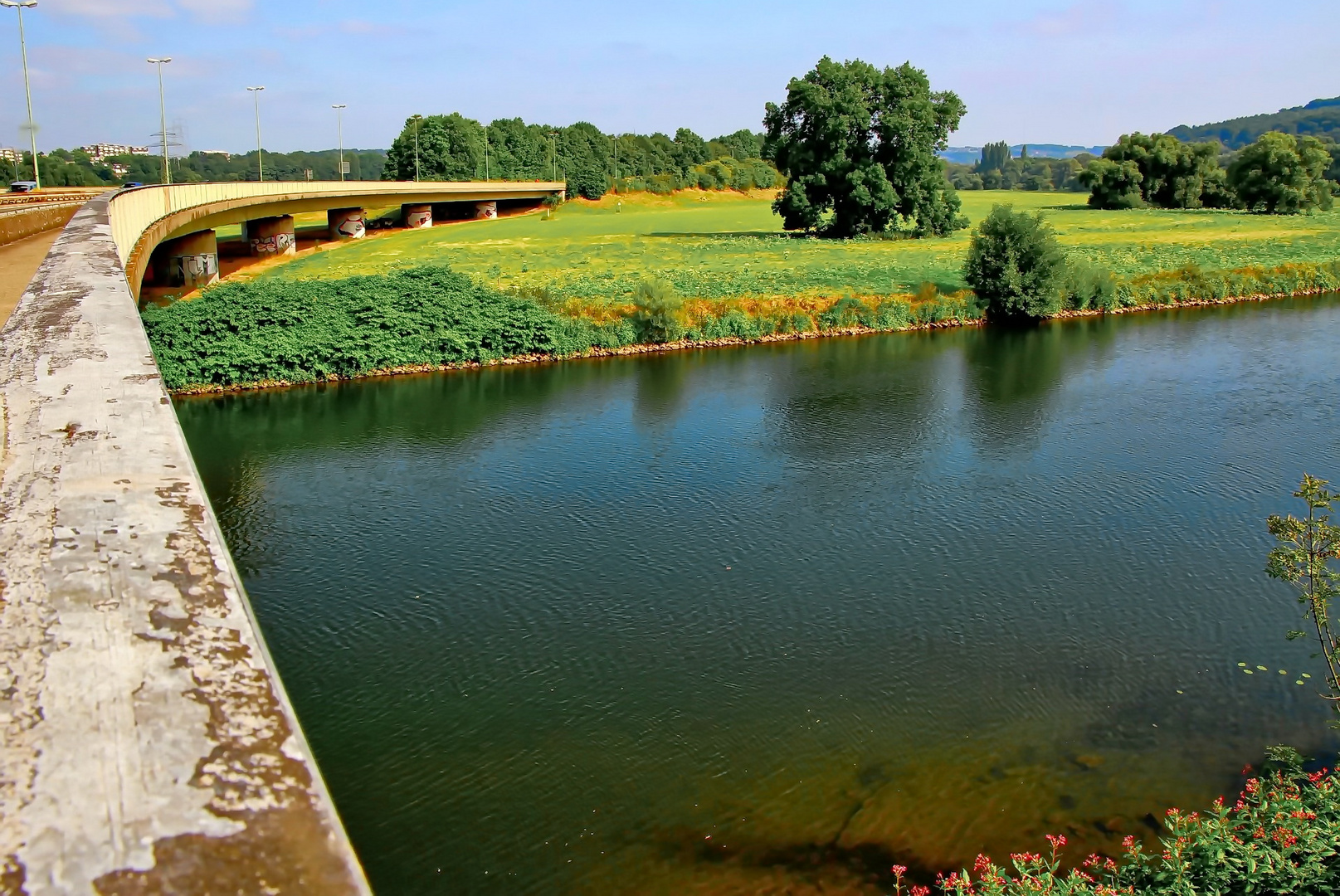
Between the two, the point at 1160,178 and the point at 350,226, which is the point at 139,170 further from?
the point at 1160,178

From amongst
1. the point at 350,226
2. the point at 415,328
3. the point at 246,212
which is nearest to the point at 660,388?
the point at 415,328

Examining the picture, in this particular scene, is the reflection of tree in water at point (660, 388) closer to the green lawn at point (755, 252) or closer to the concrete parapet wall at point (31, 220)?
the green lawn at point (755, 252)

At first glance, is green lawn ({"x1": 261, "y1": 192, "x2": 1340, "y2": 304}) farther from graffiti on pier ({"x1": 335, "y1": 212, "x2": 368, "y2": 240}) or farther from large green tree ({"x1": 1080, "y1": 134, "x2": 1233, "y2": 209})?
large green tree ({"x1": 1080, "y1": 134, "x2": 1233, "y2": 209})

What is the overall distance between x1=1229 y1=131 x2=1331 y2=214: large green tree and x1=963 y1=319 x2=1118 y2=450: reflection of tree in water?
5300 cm

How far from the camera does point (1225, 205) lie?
98250 millimetres

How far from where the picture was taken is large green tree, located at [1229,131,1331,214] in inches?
3455

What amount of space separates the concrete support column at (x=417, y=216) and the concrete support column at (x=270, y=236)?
2159cm

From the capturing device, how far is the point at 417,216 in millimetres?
84875

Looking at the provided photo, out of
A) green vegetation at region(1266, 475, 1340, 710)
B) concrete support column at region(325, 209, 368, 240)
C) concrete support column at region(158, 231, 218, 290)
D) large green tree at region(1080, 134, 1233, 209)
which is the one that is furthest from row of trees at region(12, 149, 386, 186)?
large green tree at region(1080, 134, 1233, 209)

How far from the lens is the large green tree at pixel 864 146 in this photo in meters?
67.1

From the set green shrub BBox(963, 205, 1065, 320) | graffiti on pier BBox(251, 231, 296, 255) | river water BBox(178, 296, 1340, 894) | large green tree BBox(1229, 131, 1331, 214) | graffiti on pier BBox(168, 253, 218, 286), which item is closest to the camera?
river water BBox(178, 296, 1340, 894)

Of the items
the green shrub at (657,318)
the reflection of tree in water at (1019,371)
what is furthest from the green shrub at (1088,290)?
the green shrub at (657,318)

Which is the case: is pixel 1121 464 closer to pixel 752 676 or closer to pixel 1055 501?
pixel 1055 501

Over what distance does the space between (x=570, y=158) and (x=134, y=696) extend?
449 feet
